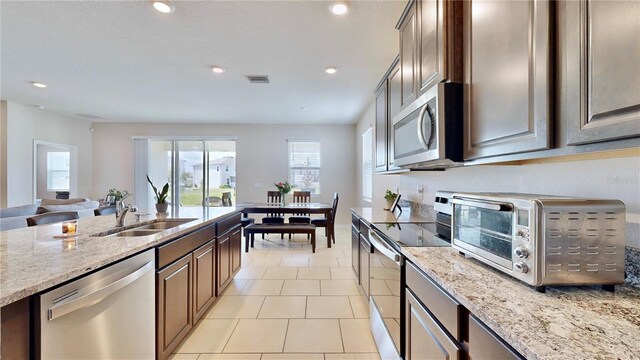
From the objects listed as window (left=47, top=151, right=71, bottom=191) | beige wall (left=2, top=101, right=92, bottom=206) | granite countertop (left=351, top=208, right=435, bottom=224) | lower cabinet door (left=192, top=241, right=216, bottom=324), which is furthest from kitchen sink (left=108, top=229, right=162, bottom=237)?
window (left=47, top=151, right=71, bottom=191)

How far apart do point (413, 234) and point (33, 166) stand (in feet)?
23.6

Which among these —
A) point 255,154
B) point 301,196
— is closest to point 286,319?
point 301,196

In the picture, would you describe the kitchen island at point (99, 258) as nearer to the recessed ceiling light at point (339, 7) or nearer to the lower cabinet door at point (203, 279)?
the lower cabinet door at point (203, 279)

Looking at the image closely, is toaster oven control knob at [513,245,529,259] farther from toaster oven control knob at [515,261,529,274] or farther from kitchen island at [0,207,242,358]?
kitchen island at [0,207,242,358]

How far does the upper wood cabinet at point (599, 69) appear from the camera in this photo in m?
0.63

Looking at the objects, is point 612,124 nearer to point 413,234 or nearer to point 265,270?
point 413,234

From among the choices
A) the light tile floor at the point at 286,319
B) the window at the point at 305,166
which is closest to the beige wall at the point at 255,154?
the window at the point at 305,166

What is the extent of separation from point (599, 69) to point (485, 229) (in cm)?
60

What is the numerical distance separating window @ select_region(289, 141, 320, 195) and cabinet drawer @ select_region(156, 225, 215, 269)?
15.2 feet

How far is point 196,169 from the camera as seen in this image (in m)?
7.00

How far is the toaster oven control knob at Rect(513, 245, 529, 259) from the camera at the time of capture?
0.82 meters

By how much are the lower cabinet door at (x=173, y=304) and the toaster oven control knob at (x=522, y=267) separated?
176 centimetres

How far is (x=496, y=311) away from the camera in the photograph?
0.70 metres

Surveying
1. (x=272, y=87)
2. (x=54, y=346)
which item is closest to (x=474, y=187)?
(x=54, y=346)
